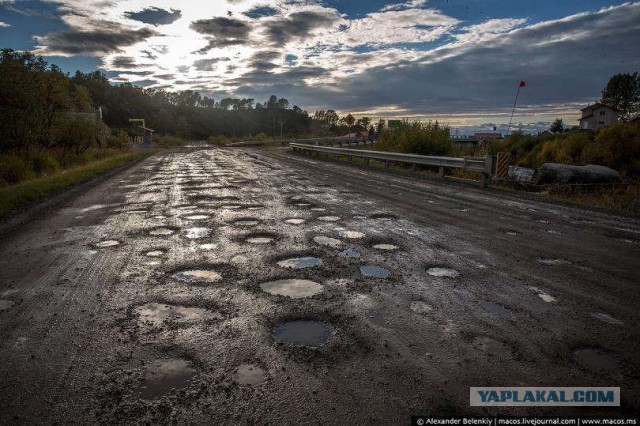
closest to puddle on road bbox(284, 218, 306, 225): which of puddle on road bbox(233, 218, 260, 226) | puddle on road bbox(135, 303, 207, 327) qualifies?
puddle on road bbox(233, 218, 260, 226)

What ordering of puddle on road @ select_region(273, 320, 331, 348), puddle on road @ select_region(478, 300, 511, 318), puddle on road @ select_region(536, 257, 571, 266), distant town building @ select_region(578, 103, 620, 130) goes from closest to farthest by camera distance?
puddle on road @ select_region(273, 320, 331, 348), puddle on road @ select_region(478, 300, 511, 318), puddle on road @ select_region(536, 257, 571, 266), distant town building @ select_region(578, 103, 620, 130)

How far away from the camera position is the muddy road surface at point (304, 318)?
216cm

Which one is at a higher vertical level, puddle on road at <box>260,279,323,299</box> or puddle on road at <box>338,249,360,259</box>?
puddle on road at <box>338,249,360,259</box>

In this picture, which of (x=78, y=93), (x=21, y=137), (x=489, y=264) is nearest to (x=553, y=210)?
(x=489, y=264)

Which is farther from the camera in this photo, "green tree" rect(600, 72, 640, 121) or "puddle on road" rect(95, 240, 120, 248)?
"green tree" rect(600, 72, 640, 121)

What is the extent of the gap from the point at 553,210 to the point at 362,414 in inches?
319

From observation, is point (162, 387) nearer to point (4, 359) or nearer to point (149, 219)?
point (4, 359)

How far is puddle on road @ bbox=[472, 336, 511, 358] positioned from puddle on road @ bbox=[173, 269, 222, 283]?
2587mm

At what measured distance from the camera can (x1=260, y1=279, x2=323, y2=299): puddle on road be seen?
3654mm

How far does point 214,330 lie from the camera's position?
2938 mm

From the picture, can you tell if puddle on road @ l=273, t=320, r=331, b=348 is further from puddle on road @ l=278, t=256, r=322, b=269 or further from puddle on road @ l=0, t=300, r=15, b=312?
puddle on road @ l=0, t=300, r=15, b=312

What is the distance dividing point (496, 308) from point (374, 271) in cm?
135

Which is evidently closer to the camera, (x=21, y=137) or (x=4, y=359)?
(x=4, y=359)

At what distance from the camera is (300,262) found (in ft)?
15.0
